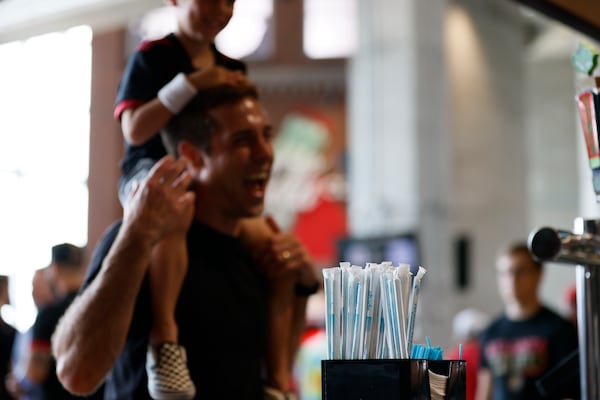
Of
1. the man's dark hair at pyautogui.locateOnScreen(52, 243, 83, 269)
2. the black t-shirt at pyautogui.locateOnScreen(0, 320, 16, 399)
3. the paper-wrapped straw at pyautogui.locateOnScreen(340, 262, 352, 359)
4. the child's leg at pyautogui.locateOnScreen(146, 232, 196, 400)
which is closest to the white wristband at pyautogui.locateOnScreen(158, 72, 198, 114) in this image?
the child's leg at pyautogui.locateOnScreen(146, 232, 196, 400)

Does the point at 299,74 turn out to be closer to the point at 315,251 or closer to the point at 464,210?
the point at 315,251

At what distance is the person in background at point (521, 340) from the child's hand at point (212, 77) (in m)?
2.91

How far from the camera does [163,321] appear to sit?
6.86 ft

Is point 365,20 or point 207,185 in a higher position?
point 365,20

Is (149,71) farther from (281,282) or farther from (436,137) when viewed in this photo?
(436,137)

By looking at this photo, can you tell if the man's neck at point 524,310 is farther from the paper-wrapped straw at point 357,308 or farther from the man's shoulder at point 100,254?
the paper-wrapped straw at point 357,308

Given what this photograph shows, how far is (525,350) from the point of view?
4.89m

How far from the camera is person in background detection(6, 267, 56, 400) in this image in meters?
5.38

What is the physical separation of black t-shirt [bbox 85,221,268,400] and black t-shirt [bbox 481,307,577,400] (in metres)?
2.66

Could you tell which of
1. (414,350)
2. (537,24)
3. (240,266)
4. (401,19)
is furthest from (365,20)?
(414,350)

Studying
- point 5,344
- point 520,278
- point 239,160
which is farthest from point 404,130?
point 239,160

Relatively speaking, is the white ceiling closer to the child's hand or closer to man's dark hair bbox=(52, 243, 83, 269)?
man's dark hair bbox=(52, 243, 83, 269)

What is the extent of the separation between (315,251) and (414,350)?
2019cm

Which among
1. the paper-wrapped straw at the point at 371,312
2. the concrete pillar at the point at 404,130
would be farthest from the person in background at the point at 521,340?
the concrete pillar at the point at 404,130
